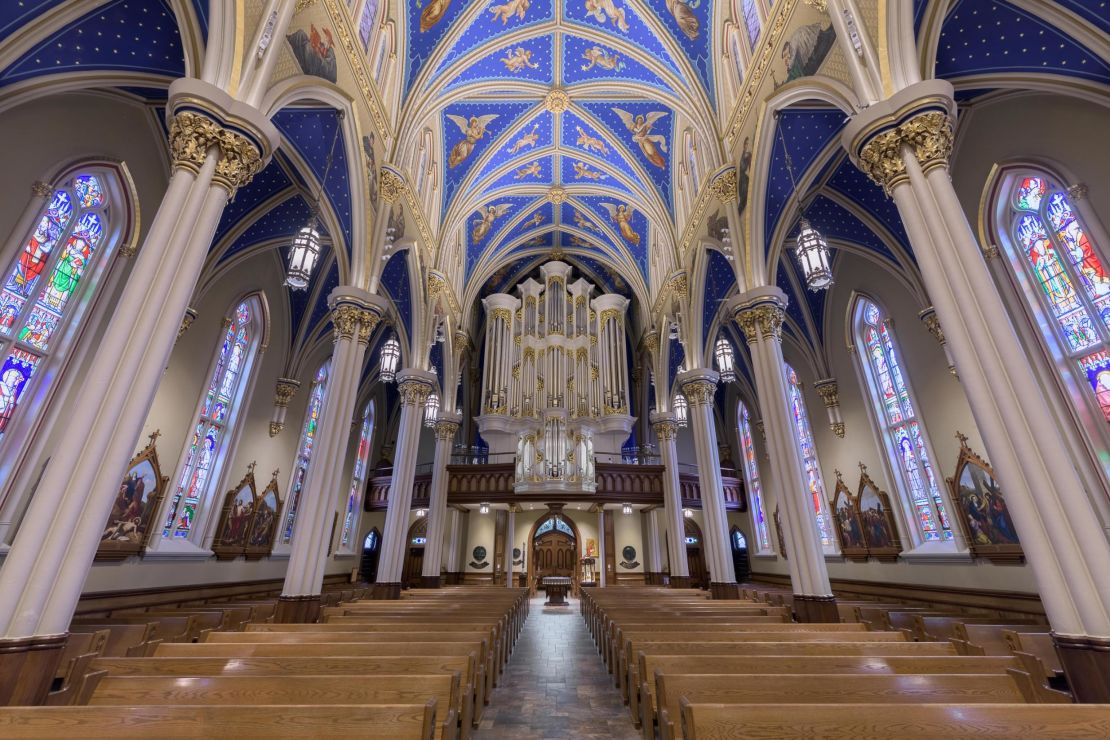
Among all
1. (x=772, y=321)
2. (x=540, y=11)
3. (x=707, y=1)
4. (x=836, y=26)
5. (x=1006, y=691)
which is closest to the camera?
(x=1006, y=691)

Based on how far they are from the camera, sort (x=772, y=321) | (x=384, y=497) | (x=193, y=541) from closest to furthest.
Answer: (x=772, y=321), (x=193, y=541), (x=384, y=497)

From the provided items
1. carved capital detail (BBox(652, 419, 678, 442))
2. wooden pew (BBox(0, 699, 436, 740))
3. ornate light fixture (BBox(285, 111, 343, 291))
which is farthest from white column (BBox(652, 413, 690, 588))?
wooden pew (BBox(0, 699, 436, 740))

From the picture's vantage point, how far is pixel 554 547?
67.1 ft

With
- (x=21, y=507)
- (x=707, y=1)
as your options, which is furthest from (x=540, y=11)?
(x=21, y=507)

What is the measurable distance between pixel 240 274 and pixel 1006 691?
1548 centimetres

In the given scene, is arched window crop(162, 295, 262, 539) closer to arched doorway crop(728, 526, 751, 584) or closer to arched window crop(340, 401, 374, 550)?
arched window crop(340, 401, 374, 550)

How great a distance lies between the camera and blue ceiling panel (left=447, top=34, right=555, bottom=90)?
1287 cm

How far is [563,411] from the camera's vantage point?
17766mm

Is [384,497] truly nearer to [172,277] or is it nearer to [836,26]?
[172,277]

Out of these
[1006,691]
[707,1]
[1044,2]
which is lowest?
[1006,691]

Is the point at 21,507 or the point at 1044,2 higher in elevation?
the point at 1044,2

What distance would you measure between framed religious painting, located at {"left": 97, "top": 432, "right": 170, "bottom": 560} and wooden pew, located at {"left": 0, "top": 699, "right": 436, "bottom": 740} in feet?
29.5

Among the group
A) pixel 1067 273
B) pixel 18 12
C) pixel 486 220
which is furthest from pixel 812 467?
pixel 18 12

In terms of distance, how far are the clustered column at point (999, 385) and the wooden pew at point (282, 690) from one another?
4.62 m
